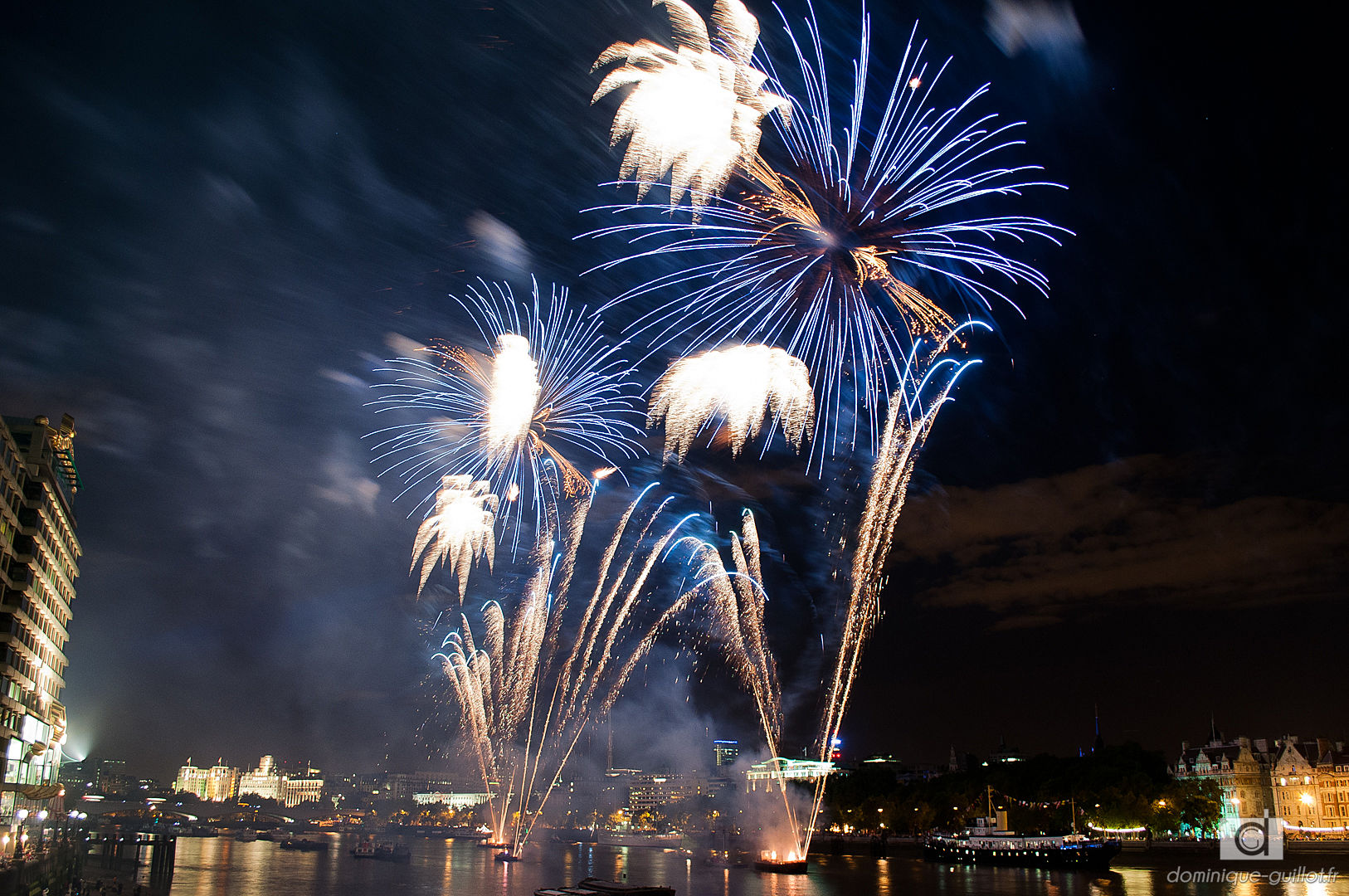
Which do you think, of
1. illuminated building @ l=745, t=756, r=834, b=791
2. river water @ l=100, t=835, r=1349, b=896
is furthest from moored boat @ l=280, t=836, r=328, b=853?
illuminated building @ l=745, t=756, r=834, b=791

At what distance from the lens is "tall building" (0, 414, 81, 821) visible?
168ft

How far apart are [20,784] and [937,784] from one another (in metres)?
92.2

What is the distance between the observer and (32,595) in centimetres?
5516

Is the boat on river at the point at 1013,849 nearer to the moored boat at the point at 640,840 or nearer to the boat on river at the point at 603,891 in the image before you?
the boat on river at the point at 603,891

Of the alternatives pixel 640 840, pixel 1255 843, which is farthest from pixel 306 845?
pixel 1255 843

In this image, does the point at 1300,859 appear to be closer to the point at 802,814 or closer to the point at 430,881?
the point at 802,814

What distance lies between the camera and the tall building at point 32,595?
51.1m

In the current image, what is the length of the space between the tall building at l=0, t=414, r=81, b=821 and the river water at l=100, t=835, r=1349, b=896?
1211cm

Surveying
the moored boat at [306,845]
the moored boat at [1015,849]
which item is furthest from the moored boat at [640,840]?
the moored boat at [1015,849]

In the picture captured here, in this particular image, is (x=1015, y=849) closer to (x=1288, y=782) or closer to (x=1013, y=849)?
(x=1013, y=849)

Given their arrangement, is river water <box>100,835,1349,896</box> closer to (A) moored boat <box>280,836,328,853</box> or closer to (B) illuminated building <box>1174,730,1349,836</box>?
(A) moored boat <box>280,836,328,853</box>

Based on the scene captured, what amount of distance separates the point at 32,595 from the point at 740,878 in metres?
47.7

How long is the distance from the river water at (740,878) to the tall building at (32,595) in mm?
12105

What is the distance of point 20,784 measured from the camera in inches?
2144
